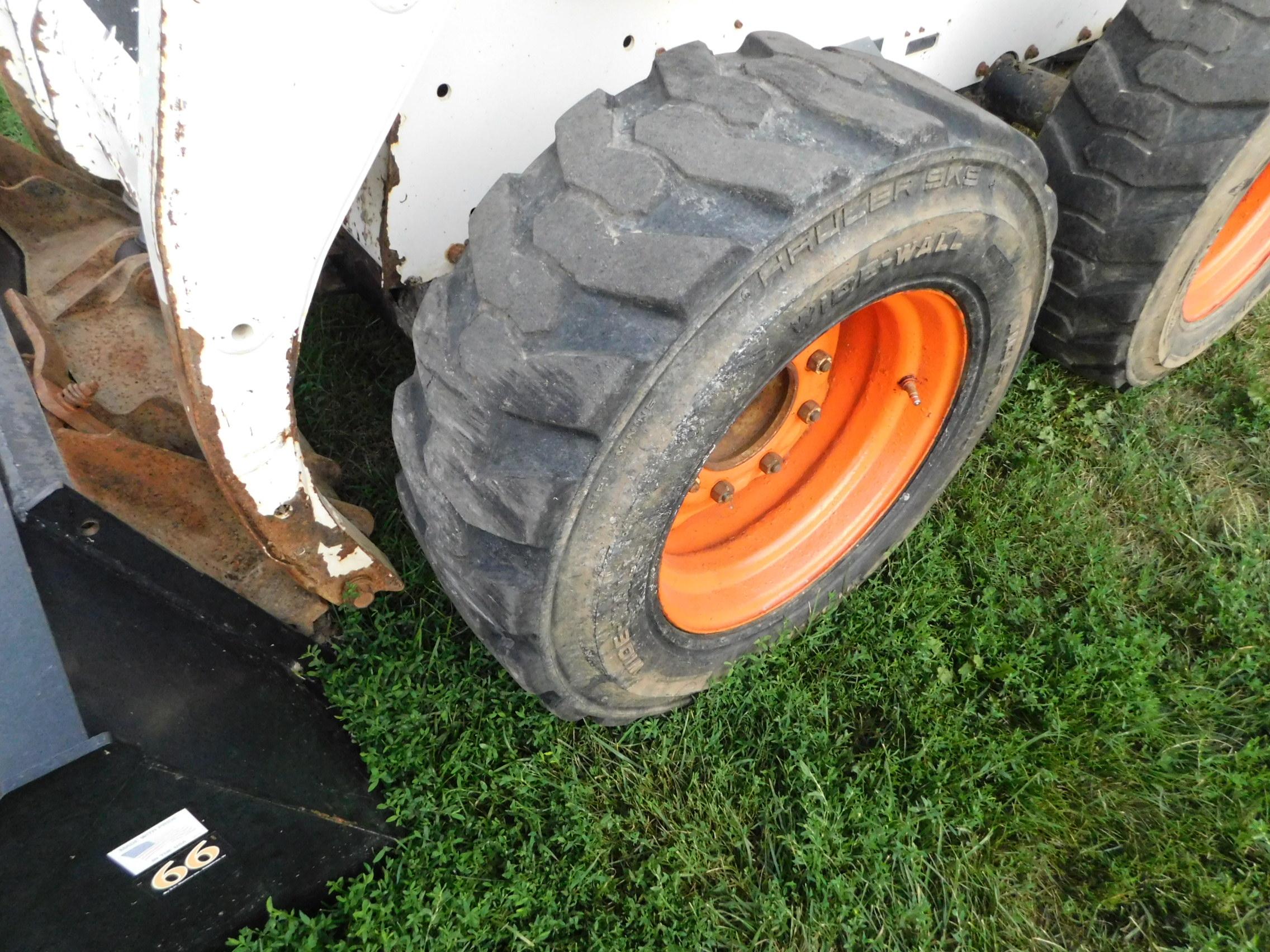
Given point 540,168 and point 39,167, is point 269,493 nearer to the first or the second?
point 540,168

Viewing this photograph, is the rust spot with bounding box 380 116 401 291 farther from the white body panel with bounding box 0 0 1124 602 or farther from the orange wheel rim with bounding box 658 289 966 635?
the orange wheel rim with bounding box 658 289 966 635

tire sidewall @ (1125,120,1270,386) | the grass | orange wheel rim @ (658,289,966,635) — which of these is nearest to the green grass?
the grass

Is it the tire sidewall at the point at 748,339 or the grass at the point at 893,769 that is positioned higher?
the tire sidewall at the point at 748,339

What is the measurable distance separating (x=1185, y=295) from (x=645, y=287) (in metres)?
1.81

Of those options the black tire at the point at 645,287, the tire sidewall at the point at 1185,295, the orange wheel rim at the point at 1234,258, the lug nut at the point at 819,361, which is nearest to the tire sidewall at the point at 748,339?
the black tire at the point at 645,287

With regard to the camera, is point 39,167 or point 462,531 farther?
point 39,167

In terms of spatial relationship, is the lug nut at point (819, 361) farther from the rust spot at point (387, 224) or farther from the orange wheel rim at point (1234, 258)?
the orange wheel rim at point (1234, 258)

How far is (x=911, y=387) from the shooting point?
2.04m

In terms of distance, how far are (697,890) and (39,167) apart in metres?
2.30

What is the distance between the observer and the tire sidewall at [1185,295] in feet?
6.68

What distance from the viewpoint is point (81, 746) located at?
1.36 meters

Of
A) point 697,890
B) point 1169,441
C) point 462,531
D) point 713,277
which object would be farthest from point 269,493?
point 1169,441

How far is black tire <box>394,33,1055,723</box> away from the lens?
51.0 inches

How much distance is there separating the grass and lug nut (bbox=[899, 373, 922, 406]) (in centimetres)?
53
